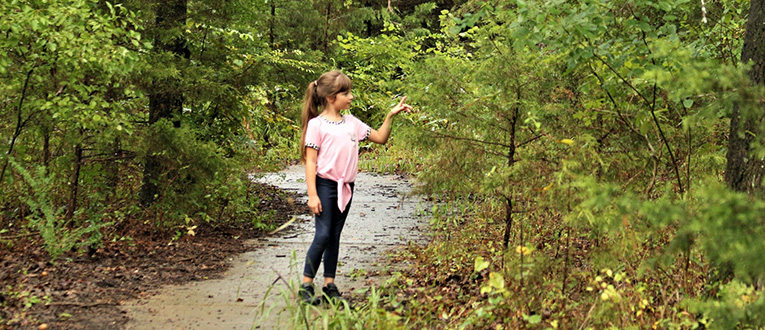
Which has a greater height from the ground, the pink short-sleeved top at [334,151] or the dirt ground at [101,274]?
the pink short-sleeved top at [334,151]

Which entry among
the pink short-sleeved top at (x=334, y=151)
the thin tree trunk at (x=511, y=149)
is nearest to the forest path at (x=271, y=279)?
the pink short-sleeved top at (x=334, y=151)

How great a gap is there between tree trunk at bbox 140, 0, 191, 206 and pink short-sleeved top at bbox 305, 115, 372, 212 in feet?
10.9

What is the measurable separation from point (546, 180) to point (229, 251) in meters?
4.43

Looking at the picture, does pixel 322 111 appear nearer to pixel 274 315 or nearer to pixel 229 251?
pixel 274 315

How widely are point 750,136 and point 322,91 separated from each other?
311cm

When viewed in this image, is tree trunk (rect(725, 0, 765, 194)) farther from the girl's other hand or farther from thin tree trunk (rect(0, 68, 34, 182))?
thin tree trunk (rect(0, 68, 34, 182))

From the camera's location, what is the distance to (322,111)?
5.60 meters

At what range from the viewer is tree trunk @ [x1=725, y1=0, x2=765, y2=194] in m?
3.76

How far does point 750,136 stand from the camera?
3.86 meters

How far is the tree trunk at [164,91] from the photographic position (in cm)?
806

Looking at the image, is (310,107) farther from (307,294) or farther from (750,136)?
(750,136)

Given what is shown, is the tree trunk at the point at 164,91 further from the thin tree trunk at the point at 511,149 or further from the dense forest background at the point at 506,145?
the thin tree trunk at the point at 511,149

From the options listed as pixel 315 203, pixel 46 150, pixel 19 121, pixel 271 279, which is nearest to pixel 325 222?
pixel 315 203

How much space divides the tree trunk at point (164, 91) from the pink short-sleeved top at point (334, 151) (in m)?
3.33
